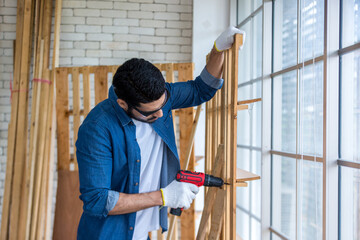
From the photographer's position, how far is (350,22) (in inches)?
64.9

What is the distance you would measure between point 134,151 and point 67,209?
1.65 meters

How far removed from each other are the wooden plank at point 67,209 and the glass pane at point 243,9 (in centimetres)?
213

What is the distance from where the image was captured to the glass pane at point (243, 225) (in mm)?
3123

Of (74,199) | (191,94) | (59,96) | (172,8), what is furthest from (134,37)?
(191,94)

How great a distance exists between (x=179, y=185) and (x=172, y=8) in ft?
8.16

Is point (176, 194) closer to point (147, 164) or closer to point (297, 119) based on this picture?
point (147, 164)

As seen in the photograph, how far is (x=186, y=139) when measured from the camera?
2867mm

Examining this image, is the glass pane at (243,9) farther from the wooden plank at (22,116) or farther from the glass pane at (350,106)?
the wooden plank at (22,116)

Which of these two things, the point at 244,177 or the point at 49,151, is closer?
the point at 244,177

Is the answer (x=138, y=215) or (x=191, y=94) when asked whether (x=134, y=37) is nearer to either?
(x=191, y=94)

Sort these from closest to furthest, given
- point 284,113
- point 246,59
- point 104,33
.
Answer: point 284,113 < point 246,59 < point 104,33

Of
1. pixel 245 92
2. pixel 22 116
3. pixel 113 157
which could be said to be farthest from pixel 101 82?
pixel 113 157

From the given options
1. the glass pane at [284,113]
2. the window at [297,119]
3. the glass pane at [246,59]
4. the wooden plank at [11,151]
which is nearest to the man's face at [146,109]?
the window at [297,119]

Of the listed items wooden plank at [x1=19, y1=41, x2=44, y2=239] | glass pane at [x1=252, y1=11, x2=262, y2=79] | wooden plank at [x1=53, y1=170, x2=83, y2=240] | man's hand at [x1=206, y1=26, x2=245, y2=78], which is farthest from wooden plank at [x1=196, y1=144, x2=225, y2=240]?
wooden plank at [x1=19, y1=41, x2=44, y2=239]
